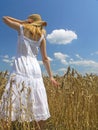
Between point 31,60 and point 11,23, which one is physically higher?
point 11,23

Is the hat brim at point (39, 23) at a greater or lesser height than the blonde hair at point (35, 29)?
greater

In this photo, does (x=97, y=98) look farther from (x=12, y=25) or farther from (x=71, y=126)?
(x=12, y=25)

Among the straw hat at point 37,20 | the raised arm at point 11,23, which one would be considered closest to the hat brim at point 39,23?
the straw hat at point 37,20

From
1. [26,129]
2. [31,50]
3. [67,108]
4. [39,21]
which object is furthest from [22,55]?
[26,129]

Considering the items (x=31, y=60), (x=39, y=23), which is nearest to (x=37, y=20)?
(x=39, y=23)

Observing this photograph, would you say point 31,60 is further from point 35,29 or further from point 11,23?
point 11,23

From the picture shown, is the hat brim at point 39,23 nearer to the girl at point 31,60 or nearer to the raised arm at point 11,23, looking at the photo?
the girl at point 31,60

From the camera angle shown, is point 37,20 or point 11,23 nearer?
point 11,23

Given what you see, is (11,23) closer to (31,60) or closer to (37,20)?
(37,20)

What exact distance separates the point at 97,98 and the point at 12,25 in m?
1.18

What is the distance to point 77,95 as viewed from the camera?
3459 millimetres

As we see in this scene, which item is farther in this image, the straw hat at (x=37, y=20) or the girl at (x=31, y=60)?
the straw hat at (x=37, y=20)

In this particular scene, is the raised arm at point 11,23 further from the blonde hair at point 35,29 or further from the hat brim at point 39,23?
the hat brim at point 39,23

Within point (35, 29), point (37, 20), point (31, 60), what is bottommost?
point (31, 60)
